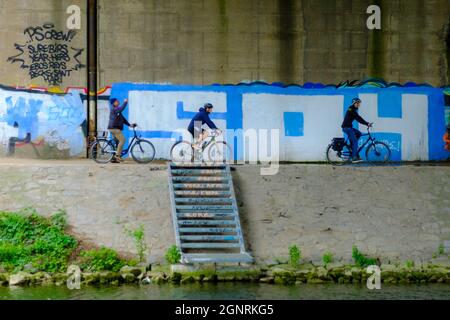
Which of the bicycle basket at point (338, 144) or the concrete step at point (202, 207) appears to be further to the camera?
the bicycle basket at point (338, 144)

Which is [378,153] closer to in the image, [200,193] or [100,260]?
[200,193]

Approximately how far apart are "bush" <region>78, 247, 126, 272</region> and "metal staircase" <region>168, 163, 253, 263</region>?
1.38 meters

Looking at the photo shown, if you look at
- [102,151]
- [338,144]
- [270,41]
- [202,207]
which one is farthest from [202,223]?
[270,41]

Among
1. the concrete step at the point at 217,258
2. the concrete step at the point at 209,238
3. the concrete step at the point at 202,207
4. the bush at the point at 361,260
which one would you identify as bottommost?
the bush at the point at 361,260

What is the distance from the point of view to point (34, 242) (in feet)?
58.8

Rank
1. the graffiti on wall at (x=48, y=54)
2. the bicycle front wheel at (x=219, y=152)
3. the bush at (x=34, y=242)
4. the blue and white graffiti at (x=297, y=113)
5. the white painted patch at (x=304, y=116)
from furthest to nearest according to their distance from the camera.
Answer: the white painted patch at (x=304, y=116)
the blue and white graffiti at (x=297, y=113)
the graffiti on wall at (x=48, y=54)
the bicycle front wheel at (x=219, y=152)
the bush at (x=34, y=242)

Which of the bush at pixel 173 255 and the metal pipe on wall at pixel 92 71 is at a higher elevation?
the metal pipe on wall at pixel 92 71

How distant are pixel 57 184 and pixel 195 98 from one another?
19.3ft

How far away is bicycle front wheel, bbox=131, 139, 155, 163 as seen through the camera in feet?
76.9

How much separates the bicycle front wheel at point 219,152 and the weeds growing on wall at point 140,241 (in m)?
4.98

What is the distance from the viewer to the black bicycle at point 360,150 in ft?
79.0

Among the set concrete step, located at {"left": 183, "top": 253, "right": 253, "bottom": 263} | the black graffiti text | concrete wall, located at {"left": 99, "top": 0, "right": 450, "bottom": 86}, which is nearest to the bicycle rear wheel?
concrete wall, located at {"left": 99, "top": 0, "right": 450, "bottom": 86}

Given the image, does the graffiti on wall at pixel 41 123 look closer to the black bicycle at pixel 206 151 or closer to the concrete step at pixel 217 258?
the black bicycle at pixel 206 151

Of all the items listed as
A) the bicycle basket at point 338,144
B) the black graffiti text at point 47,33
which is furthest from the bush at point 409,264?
the black graffiti text at point 47,33
